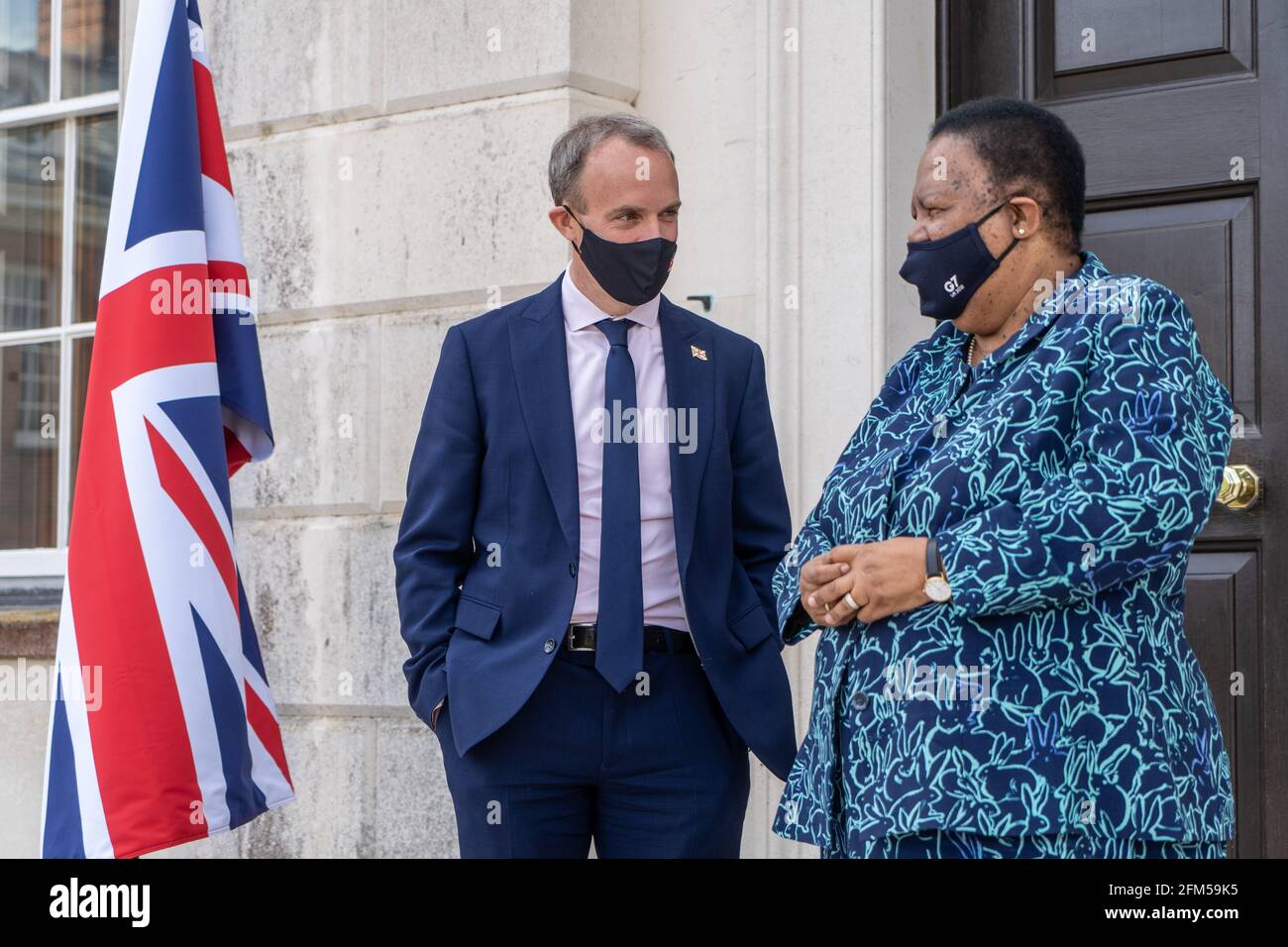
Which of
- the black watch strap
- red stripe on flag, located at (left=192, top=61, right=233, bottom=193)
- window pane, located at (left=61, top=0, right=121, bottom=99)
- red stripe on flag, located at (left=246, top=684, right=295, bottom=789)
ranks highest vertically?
window pane, located at (left=61, top=0, right=121, bottom=99)

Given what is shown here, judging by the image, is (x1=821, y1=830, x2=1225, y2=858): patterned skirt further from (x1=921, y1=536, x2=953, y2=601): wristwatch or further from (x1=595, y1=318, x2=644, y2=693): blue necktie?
(x1=595, y1=318, x2=644, y2=693): blue necktie

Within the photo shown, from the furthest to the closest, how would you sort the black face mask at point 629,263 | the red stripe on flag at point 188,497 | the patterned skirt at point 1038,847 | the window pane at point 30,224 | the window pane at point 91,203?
the window pane at point 30,224 < the window pane at point 91,203 < the red stripe on flag at point 188,497 < the black face mask at point 629,263 < the patterned skirt at point 1038,847

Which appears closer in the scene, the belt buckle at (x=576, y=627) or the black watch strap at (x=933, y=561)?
the black watch strap at (x=933, y=561)

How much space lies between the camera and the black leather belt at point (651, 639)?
2.88 meters

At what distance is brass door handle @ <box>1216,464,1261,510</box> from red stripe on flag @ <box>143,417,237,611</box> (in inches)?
90.9

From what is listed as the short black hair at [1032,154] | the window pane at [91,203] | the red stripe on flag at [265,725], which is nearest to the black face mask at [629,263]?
the short black hair at [1032,154]

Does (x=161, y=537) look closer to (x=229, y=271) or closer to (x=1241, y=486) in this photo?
(x=229, y=271)

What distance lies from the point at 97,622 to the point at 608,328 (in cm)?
151

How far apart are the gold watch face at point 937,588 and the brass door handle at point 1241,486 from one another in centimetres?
162

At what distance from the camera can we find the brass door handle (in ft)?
11.7

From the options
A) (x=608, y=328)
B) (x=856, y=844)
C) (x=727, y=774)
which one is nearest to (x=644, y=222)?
(x=608, y=328)

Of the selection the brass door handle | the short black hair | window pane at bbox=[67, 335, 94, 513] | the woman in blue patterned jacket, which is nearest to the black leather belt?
the woman in blue patterned jacket

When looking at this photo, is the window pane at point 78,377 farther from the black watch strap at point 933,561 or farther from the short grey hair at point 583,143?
the black watch strap at point 933,561

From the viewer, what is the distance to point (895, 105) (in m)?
4.02
